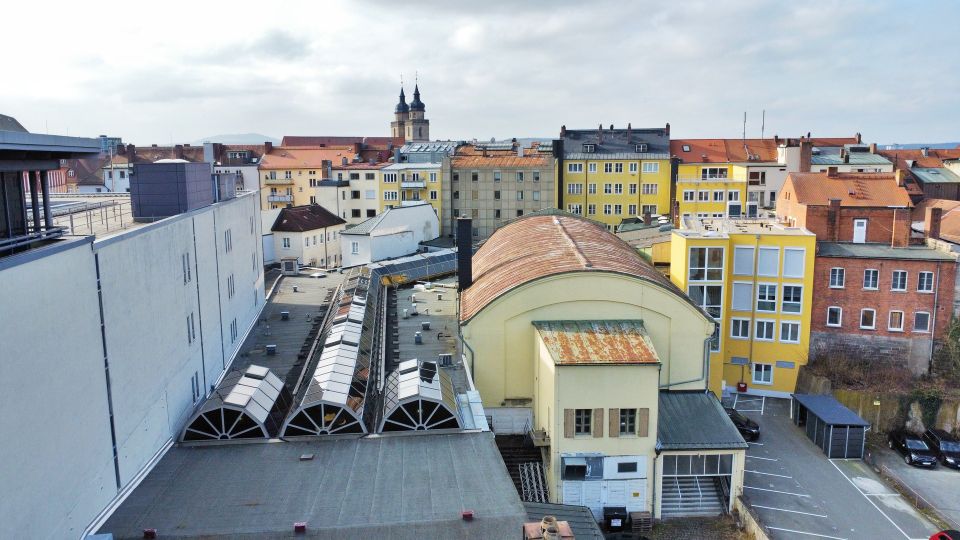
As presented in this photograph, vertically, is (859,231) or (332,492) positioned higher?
(859,231)

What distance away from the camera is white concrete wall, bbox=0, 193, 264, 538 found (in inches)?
530

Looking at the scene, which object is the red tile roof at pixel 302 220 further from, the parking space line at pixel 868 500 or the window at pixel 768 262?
the parking space line at pixel 868 500

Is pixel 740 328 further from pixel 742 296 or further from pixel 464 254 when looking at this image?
pixel 464 254

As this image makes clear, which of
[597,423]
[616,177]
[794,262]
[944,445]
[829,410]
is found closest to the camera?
[597,423]

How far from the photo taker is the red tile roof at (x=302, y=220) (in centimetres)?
5809

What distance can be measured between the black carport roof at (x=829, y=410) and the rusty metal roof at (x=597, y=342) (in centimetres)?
1101

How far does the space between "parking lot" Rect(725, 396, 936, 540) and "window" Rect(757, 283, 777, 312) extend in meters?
7.01

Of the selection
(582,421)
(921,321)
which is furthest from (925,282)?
(582,421)

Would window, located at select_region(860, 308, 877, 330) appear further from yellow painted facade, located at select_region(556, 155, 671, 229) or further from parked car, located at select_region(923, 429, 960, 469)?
yellow painted facade, located at select_region(556, 155, 671, 229)

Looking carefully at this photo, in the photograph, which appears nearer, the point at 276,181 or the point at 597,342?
the point at 597,342

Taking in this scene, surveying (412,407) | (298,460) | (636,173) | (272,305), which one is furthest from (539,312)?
(636,173)

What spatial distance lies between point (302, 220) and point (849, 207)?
132 ft

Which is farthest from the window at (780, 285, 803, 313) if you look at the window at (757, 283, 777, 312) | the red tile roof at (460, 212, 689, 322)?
the red tile roof at (460, 212, 689, 322)

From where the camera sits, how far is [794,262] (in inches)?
1572
